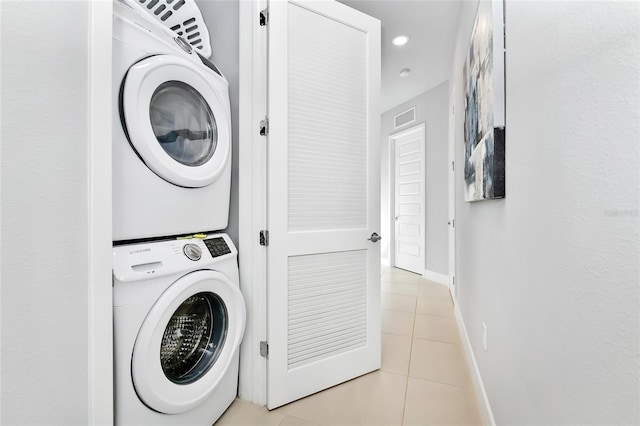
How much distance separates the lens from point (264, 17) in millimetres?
1505

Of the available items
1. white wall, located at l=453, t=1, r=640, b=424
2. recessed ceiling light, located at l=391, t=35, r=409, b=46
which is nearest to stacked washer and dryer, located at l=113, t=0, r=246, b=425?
white wall, located at l=453, t=1, r=640, b=424

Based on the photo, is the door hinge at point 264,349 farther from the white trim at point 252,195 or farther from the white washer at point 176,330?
the white washer at point 176,330

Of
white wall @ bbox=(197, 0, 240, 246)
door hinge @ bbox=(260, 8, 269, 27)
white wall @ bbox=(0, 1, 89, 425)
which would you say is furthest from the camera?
white wall @ bbox=(197, 0, 240, 246)

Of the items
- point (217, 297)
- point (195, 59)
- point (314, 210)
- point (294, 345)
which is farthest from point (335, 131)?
point (294, 345)

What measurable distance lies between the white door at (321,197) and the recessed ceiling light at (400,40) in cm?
122

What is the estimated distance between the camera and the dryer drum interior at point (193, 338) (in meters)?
1.22

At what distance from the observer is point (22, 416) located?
74 centimetres

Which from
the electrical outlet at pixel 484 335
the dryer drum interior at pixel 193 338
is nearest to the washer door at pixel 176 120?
the dryer drum interior at pixel 193 338

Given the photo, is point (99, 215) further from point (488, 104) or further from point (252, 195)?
point (488, 104)

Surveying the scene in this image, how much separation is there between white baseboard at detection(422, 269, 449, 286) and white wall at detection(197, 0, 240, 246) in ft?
10.4

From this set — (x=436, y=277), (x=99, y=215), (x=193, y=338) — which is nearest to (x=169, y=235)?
(x=99, y=215)

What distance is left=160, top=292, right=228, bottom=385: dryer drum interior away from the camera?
4.01 feet

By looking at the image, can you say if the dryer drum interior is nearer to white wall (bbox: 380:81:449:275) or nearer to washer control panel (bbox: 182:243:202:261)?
washer control panel (bbox: 182:243:202:261)

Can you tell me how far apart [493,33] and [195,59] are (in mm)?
1280
